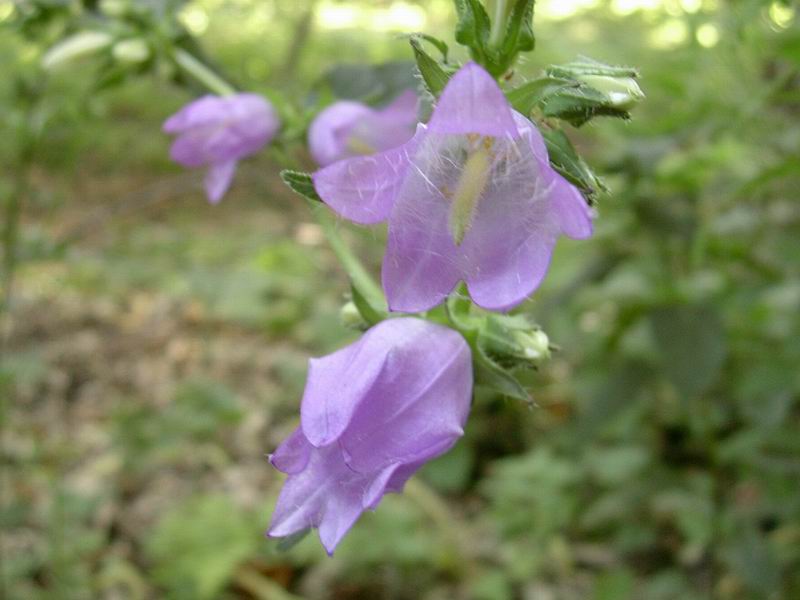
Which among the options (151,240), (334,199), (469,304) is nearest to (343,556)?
(469,304)

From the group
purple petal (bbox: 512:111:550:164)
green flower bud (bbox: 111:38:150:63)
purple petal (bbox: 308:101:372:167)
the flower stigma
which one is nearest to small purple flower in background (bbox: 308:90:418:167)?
purple petal (bbox: 308:101:372:167)

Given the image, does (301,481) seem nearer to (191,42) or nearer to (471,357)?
(471,357)

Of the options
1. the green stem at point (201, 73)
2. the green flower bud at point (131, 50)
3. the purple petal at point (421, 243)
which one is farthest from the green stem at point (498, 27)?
the green flower bud at point (131, 50)

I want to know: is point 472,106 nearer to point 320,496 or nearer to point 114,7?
point 320,496

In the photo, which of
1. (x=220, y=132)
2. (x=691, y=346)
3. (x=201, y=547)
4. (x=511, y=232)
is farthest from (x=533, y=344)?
(x=201, y=547)

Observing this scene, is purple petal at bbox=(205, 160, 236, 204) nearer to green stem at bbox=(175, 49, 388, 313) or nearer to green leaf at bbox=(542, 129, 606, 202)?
green stem at bbox=(175, 49, 388, 313)
